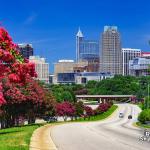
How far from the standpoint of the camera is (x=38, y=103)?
190 ft

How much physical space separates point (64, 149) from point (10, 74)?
164 inches

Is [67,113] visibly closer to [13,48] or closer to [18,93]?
[18,93]

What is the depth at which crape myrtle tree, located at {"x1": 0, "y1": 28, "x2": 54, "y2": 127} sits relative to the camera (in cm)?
2471

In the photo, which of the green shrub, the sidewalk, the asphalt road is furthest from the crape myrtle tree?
the green shrub

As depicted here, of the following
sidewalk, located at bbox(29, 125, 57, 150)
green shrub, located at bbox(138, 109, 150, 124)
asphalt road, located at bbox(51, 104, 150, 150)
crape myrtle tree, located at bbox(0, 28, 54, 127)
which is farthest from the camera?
green shrub, located at bbox(138, 109, 150, 124)

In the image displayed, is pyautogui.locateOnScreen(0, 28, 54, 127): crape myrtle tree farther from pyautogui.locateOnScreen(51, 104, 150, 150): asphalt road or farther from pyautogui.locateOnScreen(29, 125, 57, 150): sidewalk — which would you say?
pyautogui.locateOnScreen(51, 104, 150, 150): asphalt road

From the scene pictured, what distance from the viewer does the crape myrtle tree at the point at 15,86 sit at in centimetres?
2471

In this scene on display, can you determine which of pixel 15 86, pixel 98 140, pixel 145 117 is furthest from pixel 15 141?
pixel 145 117

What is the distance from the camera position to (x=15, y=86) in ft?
150

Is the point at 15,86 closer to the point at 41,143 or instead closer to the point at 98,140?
the point at 98,140

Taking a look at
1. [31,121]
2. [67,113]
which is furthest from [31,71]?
[67,113]

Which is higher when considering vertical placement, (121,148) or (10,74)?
(10,74)

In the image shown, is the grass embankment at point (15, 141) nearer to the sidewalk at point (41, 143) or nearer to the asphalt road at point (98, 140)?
the sidewalk at point (41, 143)

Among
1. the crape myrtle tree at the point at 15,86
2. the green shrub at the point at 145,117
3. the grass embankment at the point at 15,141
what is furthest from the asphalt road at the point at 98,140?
the green shrub at the point at 145,117
